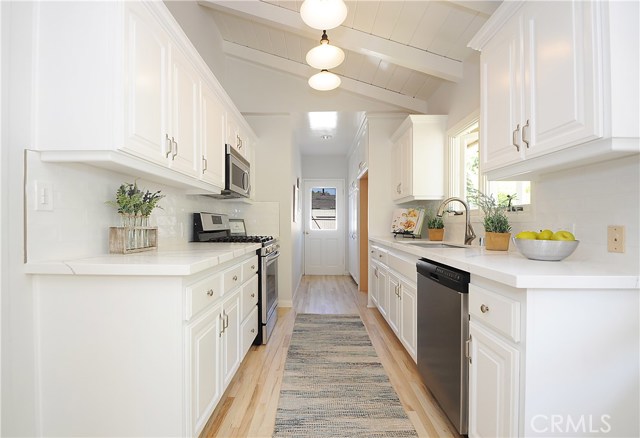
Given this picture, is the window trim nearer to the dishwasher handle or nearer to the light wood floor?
the dishwasher handle

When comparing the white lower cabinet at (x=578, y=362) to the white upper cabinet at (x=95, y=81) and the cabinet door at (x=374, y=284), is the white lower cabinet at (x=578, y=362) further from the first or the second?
the cabinet door at (x=374, y=284)

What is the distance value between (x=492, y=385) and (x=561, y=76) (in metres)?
1.23

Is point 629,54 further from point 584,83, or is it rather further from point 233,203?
point 233,203

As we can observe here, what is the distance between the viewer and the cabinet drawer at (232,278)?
185cm

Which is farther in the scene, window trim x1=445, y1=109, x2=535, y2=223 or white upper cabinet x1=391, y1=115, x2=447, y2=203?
white upper cabinet x1=391, y1=115, x2=447, y2=203

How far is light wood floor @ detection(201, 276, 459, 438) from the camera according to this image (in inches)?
65.3

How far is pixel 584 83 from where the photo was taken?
1.13 metres

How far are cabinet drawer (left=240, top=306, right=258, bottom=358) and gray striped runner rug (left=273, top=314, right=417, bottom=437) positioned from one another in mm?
335

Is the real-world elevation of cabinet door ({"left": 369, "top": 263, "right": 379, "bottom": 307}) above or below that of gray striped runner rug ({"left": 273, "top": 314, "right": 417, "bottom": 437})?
above

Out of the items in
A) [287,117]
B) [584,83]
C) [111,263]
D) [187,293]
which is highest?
[287,117]

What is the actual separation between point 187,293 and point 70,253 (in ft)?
1.97

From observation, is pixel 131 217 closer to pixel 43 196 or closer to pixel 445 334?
pixel 43 196

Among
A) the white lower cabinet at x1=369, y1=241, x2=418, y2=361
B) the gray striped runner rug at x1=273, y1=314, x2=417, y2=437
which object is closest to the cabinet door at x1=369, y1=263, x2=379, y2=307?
the white lower cabinet at x1=369, y1=241, x2=418, y2=361

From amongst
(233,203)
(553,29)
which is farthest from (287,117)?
(553,29)
